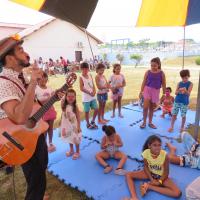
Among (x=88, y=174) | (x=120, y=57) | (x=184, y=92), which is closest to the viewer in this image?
(x=88, y=174)

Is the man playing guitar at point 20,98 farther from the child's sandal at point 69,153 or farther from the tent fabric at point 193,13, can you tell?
the tent fabric at point 193,13

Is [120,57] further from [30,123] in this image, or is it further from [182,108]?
[30,123]

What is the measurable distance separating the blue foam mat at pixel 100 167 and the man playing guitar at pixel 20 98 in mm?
915

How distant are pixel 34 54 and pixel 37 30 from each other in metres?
2.23

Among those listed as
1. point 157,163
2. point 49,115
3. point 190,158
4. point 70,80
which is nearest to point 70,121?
point 49,115

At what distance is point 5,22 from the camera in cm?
2097

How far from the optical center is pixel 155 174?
2787 mm

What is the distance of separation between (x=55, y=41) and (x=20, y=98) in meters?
21.1

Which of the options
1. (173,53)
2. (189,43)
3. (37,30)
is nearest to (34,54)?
(37,30)

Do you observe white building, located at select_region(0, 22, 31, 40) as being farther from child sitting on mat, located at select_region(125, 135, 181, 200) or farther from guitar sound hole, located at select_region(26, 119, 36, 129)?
child sitting on mat, located at select_region(125, 135, 181, 200)

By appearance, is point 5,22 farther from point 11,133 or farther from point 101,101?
point 11,133

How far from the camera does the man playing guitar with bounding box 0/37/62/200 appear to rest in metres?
1.63

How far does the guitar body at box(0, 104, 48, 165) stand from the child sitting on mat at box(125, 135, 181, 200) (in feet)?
4.51

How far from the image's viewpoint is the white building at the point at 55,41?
20281 mm
